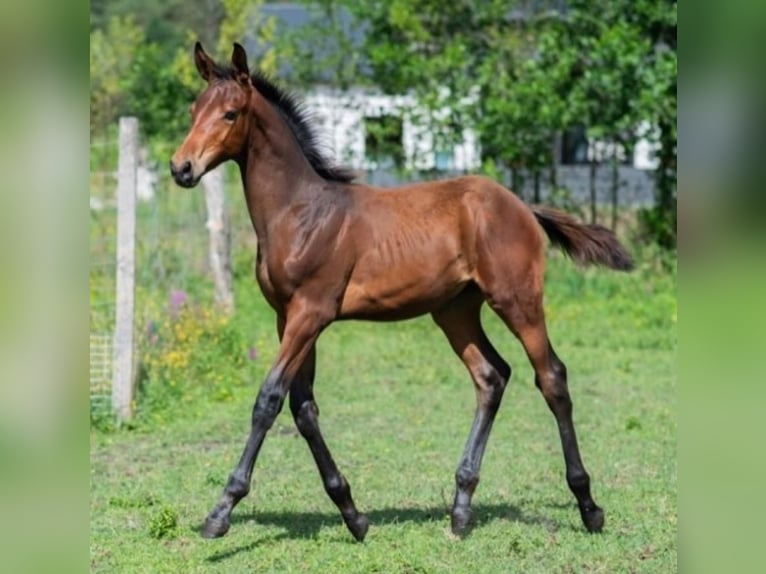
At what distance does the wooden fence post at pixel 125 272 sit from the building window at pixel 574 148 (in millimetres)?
9644

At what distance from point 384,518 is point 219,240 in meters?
7.89

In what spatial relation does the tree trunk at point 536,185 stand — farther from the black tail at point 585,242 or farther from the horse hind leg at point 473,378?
the horse hind leg at point 473,378

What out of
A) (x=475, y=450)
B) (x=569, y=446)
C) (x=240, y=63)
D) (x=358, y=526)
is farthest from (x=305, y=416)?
(x=240, y=63)

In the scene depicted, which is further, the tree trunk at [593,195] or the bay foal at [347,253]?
the tree trunk at [593,195]

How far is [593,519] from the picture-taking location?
21.0ft

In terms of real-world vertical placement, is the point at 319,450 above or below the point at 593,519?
above

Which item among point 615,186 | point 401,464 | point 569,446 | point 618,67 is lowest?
point 401,464

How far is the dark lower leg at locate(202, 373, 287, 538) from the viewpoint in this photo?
5910 mm

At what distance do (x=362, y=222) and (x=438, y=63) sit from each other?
10610 millimetres

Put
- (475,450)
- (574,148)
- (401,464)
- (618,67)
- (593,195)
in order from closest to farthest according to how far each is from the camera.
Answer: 1. (475,450)
2. (401,464)
3. (618,67)
4. (593,195)
5. (574,148)

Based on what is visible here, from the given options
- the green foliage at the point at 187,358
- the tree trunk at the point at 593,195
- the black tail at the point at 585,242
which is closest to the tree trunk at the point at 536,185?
the tree trunk at the point at 593,195

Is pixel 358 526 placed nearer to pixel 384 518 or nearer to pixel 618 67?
pixel 384 518

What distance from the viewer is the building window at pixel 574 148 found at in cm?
1802

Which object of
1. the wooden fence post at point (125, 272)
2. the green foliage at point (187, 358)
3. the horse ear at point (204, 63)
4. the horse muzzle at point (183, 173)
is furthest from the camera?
the green foliage at point (187, 358)
